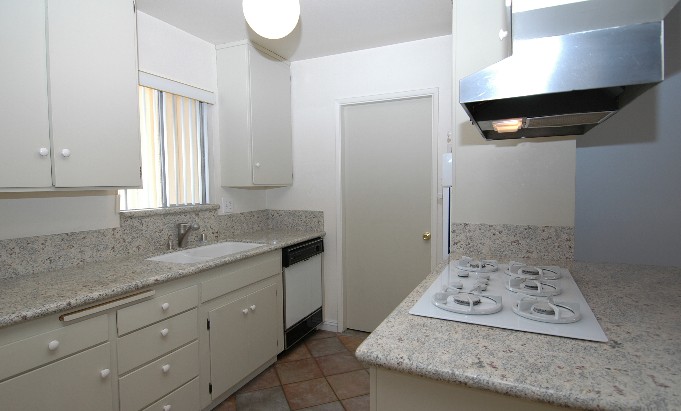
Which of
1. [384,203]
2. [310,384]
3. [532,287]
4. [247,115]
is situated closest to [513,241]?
[532,287]

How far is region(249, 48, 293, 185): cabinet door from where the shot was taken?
2.90m

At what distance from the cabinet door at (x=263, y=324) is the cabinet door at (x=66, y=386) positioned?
0.95 metres

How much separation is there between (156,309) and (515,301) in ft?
5.24

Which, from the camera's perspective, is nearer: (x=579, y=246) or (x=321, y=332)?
(x=579, y=246)

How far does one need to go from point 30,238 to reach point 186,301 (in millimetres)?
811

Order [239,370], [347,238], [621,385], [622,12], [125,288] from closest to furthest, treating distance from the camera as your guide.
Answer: [621,385]
[622,12]
[125,288]
[239,370]
[347,238]

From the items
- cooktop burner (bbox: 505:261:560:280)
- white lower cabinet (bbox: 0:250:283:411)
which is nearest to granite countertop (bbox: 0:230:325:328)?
white lower cabinet (bbox: 0:250:283:411)

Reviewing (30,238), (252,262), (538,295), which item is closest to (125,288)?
(30,238)

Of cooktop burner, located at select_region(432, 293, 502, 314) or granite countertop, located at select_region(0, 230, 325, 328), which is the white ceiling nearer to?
granite countertop, located at select_region(0, 230, 325, 328)

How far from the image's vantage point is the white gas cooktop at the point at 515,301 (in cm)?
103

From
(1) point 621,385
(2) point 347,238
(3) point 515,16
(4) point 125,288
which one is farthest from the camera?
(2) point 347,238

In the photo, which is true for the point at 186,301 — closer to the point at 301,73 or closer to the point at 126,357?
the point at 126,357

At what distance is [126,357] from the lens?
1634 mm

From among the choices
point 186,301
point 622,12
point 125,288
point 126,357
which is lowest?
point 126,357
